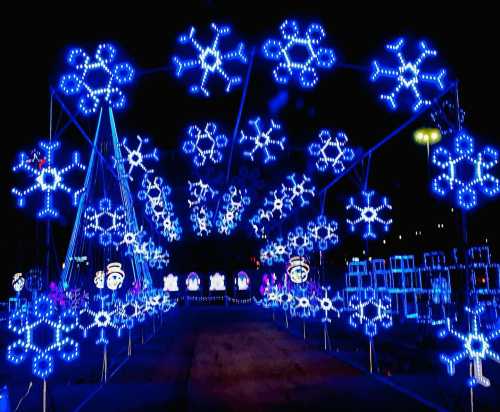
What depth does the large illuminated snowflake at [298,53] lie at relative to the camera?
28.8 feet

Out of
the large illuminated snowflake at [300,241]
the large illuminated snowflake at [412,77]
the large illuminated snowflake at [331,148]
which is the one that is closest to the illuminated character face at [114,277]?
the large illuminated snowflake at [331,148]

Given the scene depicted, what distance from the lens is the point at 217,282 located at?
176 feet

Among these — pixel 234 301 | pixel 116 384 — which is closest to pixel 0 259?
pixel 116 384

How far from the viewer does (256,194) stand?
26.2m

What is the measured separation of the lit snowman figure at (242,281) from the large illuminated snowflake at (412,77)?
44963 mm

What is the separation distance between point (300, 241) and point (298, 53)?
17.3 meters

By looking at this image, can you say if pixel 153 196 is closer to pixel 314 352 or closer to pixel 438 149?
pixel 314 352

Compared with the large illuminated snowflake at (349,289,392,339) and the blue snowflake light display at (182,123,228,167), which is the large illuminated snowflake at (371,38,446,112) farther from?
the large illuminated snowflake at (349,289,392,339)

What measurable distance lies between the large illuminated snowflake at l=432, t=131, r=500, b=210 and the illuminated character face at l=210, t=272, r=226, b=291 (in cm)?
4476

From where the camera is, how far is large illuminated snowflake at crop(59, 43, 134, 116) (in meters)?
9.38

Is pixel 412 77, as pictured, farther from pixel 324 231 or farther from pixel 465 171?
pixel 324 231

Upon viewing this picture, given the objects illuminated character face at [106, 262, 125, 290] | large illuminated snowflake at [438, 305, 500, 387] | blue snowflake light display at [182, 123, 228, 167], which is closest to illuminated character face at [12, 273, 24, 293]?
illuminated character face at [106, 262, 125, 290]

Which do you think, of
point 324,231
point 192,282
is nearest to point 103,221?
point 324,231

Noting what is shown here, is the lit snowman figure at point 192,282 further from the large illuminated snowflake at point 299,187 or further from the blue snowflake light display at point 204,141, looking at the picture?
the blue snowflake light display at point 204,141
